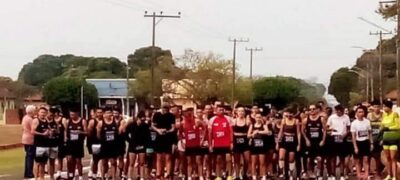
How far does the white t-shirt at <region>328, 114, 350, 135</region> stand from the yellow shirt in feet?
7.17

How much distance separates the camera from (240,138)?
2442 cm

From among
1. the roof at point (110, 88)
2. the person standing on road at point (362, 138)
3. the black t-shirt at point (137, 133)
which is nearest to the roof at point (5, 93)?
the roof at point (110, 88)

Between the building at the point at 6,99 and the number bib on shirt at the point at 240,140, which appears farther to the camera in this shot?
the building at the point at 6,99

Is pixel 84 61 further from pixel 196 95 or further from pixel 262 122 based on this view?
pixel 262 122

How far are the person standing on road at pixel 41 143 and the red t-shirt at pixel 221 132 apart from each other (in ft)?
13.8

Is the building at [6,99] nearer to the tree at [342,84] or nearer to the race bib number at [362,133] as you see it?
the tree at [342,84]

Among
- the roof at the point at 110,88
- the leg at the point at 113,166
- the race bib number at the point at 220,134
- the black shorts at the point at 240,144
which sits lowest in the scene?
the leg at the point at 113,166

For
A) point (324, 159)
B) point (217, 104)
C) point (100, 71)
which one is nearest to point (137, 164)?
point (217, 104)

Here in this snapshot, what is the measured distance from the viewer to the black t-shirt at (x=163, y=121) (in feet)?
78.4

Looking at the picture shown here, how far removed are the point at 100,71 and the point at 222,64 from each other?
4916 centimetres

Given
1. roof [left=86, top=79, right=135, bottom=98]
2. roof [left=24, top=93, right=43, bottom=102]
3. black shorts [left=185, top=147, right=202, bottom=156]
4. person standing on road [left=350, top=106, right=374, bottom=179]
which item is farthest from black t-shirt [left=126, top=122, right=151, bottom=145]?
roof [left=24, top=93, right=43, bottom=102]

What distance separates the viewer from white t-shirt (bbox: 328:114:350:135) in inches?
977

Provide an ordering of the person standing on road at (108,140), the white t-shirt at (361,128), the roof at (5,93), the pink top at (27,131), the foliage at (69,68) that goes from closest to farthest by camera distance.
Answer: the person standing on road at (108,140), the pink top at (27,131), the white t-shirt at (361,128), the roof at (5,93), the foliage at (69,68)

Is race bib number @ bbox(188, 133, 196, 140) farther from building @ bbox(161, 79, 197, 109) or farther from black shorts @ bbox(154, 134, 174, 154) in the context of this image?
building @ bbox(161, 79, 197, 109)
